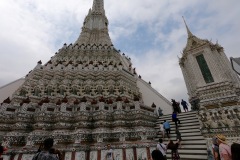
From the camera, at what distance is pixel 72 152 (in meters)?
7.92

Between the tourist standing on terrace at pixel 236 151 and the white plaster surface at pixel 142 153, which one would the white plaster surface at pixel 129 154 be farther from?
the tourist standing on terrace at pixel 236 151

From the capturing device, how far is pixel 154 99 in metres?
16.9

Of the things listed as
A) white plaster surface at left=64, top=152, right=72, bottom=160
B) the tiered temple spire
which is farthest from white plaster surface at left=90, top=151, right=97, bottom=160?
the tiered temple spire

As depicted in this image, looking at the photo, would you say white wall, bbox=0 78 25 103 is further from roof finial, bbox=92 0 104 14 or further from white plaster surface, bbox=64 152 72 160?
roof finial, bbox=92 0 104 14

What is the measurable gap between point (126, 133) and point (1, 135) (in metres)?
7.99

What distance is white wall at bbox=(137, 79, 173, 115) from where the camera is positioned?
15.9 metres

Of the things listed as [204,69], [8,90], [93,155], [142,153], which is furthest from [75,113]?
[204,69]

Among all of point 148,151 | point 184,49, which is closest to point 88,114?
point 148,151

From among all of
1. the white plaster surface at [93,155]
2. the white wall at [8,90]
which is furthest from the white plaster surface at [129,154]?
the white wall at [8,90]

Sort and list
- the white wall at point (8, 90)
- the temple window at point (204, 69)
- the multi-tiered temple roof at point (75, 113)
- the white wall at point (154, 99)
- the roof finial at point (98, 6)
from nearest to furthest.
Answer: the multi-tiered temple roof at point (75, 113)
the white wall at point (8, 90)
the white wall at point (154, 99)
the temple window at point (204, 69)
the roof finial at point (98, 6)

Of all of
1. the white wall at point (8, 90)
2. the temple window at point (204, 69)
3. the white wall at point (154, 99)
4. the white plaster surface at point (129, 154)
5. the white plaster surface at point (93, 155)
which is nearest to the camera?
the white plaster surface at point (93, 155)

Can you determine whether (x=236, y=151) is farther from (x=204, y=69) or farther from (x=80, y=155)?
(x=204, y=69)

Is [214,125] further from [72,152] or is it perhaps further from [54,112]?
[54,112]

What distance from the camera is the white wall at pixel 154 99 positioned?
52.1ft
